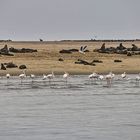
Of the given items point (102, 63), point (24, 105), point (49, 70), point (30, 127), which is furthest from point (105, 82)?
point (30, 127)

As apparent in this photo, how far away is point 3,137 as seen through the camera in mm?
18391

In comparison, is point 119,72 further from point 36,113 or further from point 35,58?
point 36,113

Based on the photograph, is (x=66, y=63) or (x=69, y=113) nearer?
(x=69, y=113)

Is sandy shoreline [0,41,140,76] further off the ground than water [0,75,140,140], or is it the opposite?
sandy shoreline [0,41,140,76]

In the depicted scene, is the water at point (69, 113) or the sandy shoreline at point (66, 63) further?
the sandy shoreline at point (66, 63)

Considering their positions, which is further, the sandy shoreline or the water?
the sandy shoreline

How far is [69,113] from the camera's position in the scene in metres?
23.5

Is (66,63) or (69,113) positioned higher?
(66,63)

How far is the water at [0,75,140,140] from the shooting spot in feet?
62.2

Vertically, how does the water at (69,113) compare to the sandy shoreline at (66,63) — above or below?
below

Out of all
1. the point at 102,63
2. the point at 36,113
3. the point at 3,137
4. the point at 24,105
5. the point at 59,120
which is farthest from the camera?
the point at 102,63

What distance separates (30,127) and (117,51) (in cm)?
4399

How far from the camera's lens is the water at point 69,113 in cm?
1895

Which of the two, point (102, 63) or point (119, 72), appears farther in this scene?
point (102, 63)
